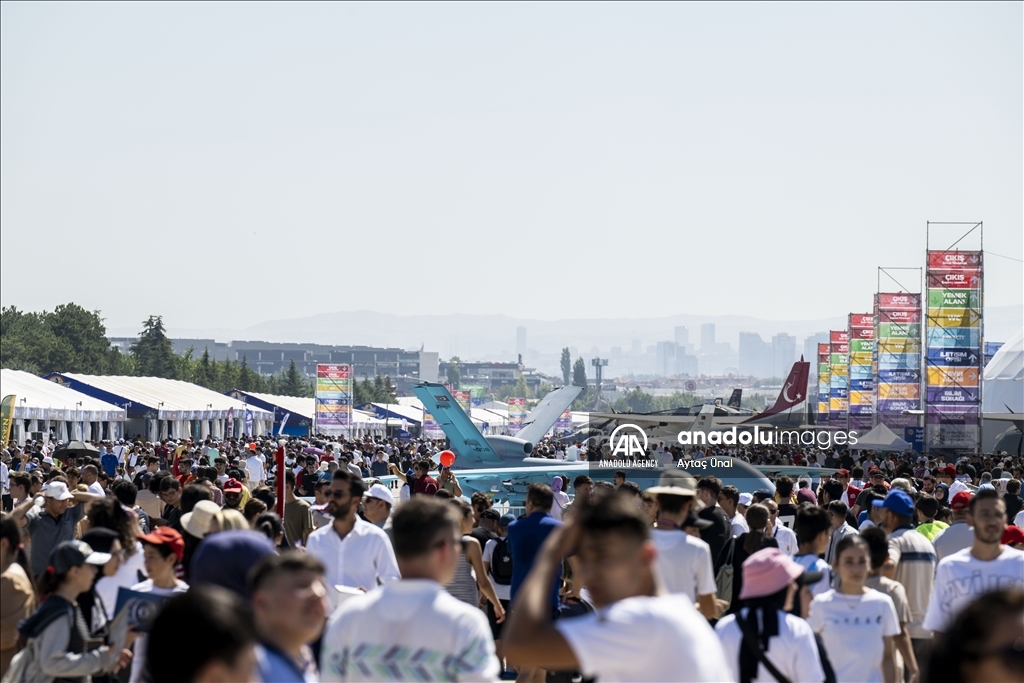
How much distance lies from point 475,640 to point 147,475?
679 inches

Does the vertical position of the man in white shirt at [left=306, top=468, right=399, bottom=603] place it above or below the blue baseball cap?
below

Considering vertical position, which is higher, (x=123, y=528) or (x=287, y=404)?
(x=123, y=528)

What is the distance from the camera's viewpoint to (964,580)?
20.9 feet

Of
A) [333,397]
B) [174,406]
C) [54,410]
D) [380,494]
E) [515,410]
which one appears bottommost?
[515,410]

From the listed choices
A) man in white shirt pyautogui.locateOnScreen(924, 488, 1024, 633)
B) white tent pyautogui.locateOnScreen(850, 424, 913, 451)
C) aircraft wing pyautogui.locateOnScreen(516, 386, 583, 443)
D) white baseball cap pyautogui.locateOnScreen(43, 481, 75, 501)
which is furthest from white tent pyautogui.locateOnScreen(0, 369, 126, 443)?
man in white shirt pyautogui.locateOnScreen(924, 488, 1024, 633)

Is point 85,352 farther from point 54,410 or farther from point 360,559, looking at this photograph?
point 360,559

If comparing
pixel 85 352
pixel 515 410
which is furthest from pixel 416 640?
pixel 85 352

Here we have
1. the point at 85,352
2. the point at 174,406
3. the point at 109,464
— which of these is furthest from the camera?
the point at 85,352

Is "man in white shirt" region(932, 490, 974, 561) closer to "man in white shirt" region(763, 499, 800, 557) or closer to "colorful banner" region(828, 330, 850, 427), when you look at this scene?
"man in white shirt" region(763, 499, 800, 557)

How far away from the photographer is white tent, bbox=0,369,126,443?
4050cm

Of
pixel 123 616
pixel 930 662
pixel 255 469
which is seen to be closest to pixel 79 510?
pixel 123 616

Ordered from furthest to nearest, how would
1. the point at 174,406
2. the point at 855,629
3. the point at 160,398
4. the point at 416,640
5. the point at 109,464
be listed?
the point at 160,398
the point at 174,406
the point at 109,464
the point at 855,629
the point at 416,640

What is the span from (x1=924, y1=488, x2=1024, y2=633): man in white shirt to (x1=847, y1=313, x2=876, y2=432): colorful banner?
150ft

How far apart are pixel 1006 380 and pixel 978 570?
78.3 m
